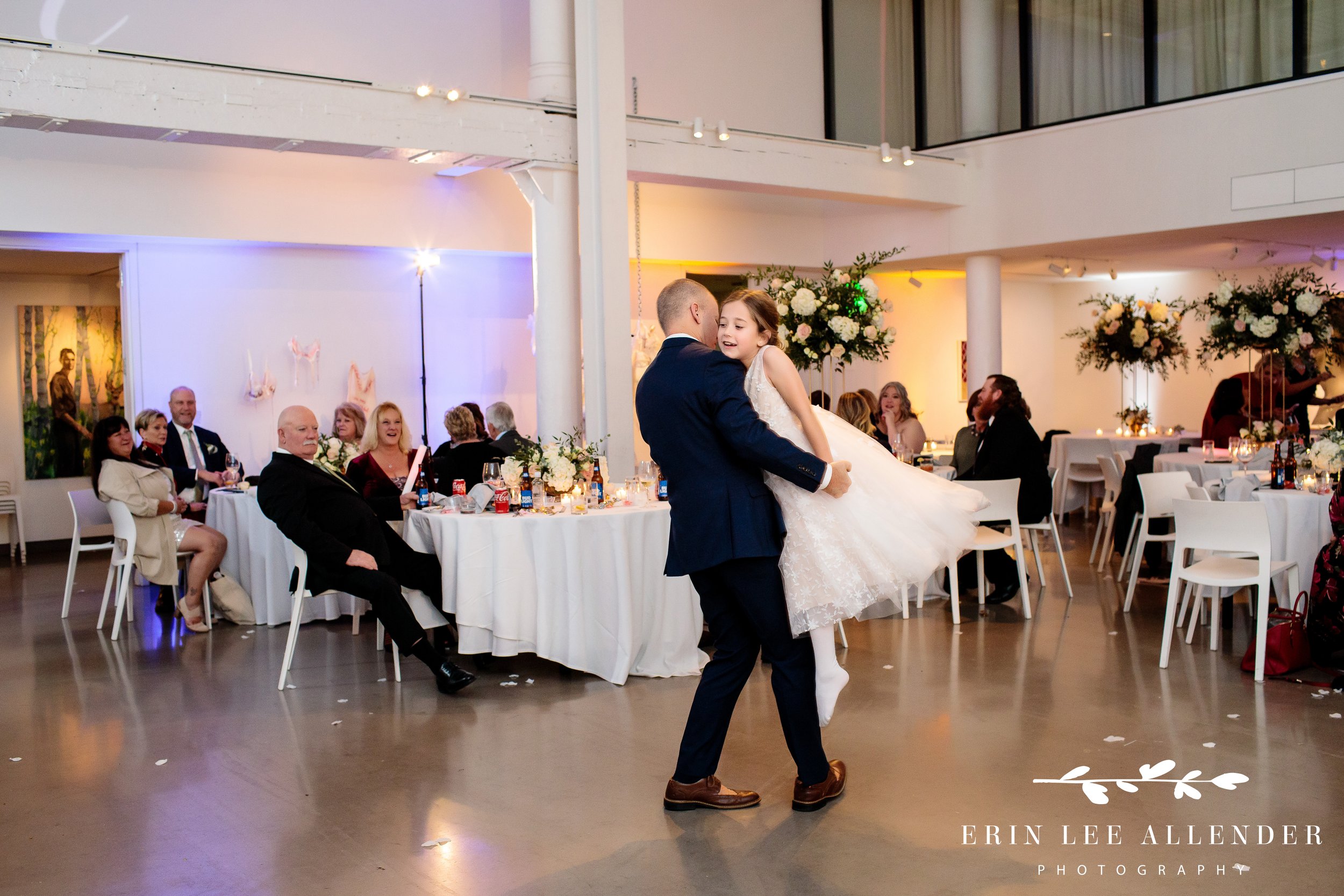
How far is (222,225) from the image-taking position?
10.3m

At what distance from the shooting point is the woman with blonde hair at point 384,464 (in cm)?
734

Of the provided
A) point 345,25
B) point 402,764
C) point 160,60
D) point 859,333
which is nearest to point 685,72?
point 345,25

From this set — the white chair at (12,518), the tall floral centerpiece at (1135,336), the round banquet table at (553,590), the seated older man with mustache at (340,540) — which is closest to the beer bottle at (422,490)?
the seated older man with mustache at (340,540)

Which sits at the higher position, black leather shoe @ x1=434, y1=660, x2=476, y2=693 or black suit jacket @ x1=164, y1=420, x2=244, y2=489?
black suit jacket @ x1=164, y1=420, x2=244, y2=489

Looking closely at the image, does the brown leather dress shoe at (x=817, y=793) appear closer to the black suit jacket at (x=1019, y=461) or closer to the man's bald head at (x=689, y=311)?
the man's bald head at (x=689, y=311)

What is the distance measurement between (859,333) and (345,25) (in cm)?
591

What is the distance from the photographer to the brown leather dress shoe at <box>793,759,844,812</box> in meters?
4.12

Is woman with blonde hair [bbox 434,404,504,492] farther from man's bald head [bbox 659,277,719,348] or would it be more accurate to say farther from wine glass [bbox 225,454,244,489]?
man's bald head [bbox 659,277,719,348]

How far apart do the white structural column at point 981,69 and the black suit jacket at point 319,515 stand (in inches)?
354

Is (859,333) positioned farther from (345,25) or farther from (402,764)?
(345,25)

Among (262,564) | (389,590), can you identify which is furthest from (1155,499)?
(262,564)

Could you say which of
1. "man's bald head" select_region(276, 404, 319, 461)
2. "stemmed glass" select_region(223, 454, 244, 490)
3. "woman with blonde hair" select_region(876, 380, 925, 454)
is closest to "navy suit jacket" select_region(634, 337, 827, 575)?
"man's bald head" select_region(276, 404, 319, 461)

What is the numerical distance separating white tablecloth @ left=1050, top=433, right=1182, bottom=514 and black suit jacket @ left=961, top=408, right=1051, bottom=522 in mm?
3799

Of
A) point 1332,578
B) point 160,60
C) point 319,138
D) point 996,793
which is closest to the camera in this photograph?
point 996,793
